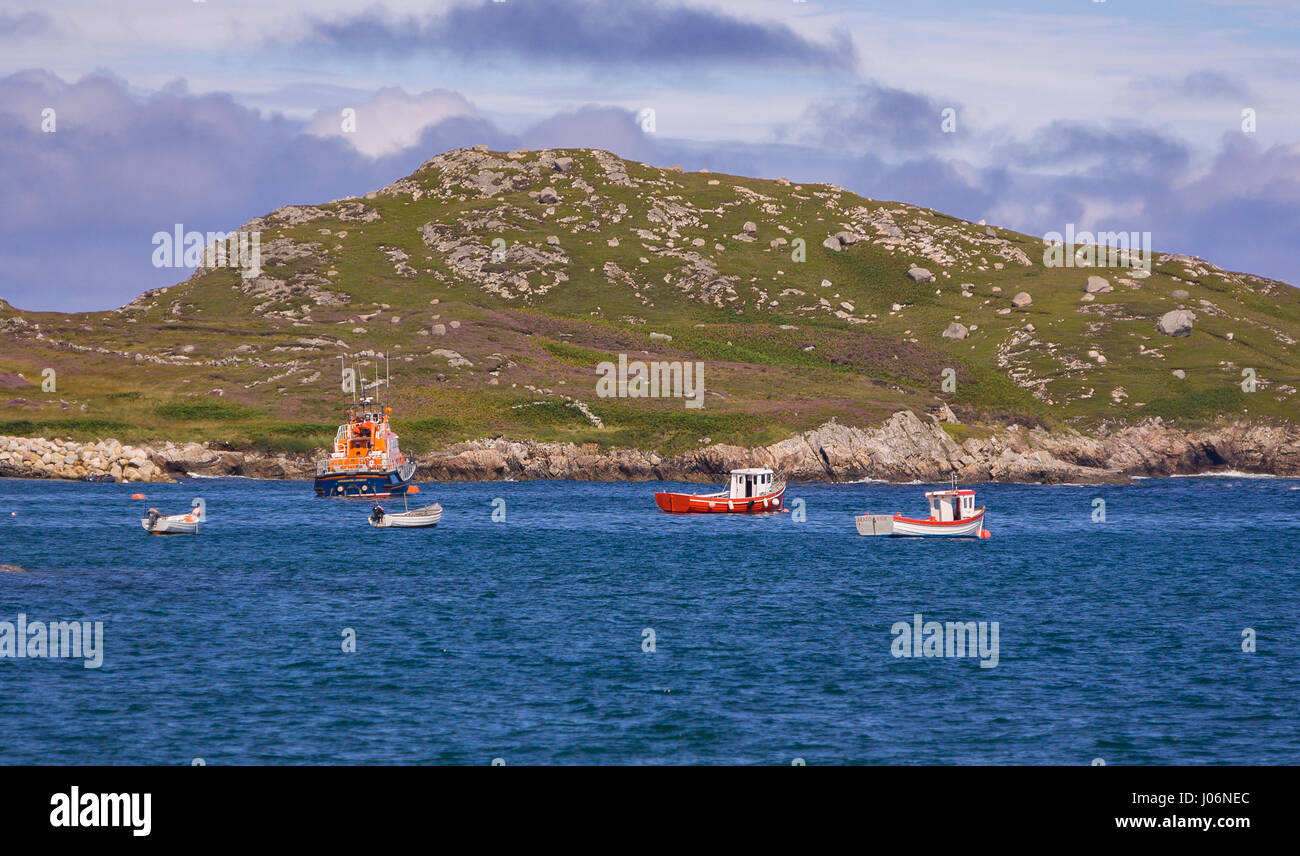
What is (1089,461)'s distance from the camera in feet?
580

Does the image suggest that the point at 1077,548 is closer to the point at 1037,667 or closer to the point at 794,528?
the point at 794,528

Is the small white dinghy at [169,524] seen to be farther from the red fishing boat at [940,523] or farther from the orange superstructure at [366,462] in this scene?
the red fishing boat at [940,523]

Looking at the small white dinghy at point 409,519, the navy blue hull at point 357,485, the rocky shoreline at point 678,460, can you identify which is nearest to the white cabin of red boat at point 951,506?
the small white dinghy at point 409,519

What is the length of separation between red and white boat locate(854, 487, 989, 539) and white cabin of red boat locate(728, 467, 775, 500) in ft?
75.3

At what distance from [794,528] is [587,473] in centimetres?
5407

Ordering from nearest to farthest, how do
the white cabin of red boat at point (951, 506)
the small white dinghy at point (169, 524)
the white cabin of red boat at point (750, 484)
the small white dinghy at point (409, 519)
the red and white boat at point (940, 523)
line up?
the small white dinghy at point (169, 524), the red and white boat at point (940, 523), the white cabin of red boat at point (951, 506), the small white dinghy at point (409, 519), the white cabin of red boat at point (750, 484)

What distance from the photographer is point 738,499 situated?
118 m

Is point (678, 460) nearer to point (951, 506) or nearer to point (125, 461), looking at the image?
point (951, 506)

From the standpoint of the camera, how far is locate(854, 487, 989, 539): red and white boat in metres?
94.4

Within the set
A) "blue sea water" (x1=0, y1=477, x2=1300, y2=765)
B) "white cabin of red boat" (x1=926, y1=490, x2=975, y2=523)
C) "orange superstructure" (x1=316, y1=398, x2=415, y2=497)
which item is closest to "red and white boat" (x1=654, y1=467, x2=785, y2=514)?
"blue sea water" (x1=0, y1=477, x2=1300, y2=765)

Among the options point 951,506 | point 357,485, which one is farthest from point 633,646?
point 357,485

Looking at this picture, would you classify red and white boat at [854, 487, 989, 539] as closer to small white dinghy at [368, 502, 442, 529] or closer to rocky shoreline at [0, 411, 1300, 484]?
small white dinghy at [368, 502, 442, 529]

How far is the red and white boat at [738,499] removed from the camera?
117 meters
